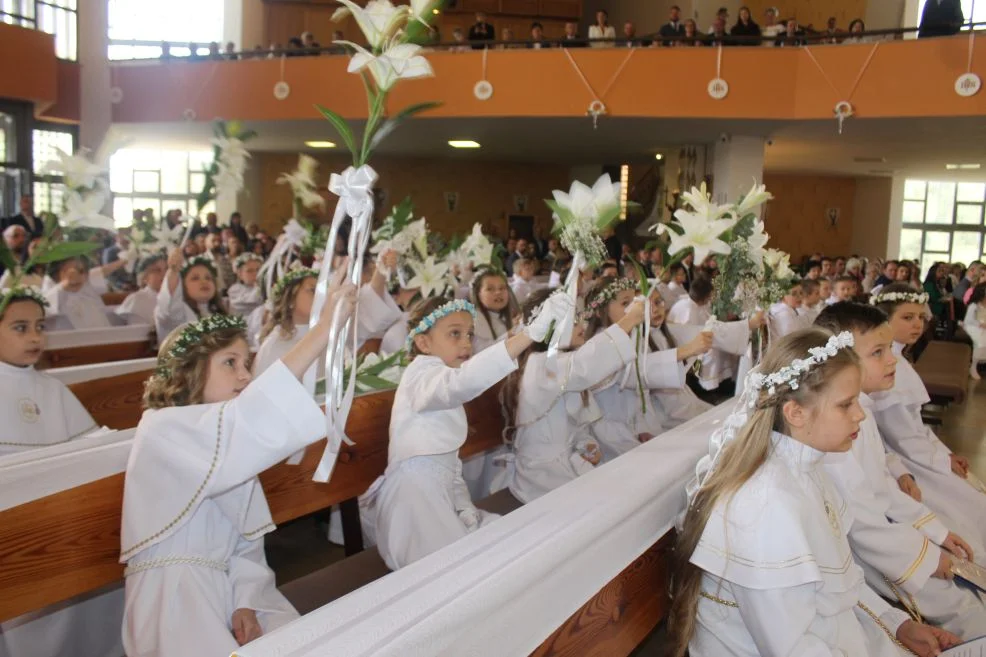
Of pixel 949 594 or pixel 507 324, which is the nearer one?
pixel 949 594

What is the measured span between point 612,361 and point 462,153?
58.9ft

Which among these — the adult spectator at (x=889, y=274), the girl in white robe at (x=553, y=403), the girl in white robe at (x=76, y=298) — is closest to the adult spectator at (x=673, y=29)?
the adult spectator at (x=889, y=274)

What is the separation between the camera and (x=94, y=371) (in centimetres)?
469

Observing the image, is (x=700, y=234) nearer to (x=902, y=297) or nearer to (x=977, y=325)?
(x=902, y=297)

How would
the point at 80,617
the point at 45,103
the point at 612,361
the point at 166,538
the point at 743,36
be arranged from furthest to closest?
1. the point at 45,103
2. the point at 743,36
3. the point at 612,361
4. the point at 80,617
5. the point at 166,538

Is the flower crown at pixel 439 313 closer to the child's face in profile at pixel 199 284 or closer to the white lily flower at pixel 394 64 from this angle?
the white lily flower at pixel 394 64

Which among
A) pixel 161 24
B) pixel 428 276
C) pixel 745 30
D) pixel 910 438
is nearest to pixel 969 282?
pixel 745 30

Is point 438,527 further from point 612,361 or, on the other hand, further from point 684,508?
point 612,361

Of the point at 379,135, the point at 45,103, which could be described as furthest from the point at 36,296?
the point at 45,103

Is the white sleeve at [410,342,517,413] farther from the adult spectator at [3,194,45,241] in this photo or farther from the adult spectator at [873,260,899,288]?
the adult spectator at [873,260,899,288]

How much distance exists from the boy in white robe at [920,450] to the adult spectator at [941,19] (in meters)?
8.96

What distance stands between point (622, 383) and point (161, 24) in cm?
1812

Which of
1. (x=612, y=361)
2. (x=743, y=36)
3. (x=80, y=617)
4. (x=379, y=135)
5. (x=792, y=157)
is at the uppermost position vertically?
(x=743, y=36)

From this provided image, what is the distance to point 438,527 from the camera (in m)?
3.30
